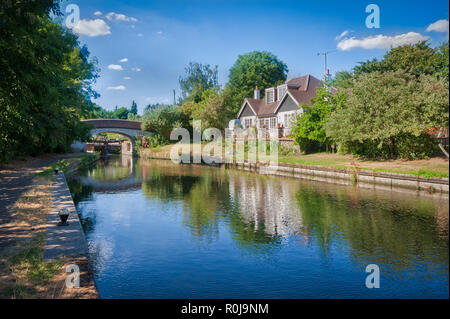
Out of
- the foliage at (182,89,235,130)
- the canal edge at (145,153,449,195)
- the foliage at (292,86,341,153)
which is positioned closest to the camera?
the canal edge at (145,153,449,195)

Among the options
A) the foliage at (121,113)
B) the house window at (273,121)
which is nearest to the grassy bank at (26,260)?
the house window at (273,121)

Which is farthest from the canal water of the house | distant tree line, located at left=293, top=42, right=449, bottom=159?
the house

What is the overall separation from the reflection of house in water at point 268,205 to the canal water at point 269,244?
0.05 metres

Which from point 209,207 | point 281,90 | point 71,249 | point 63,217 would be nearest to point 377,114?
point 209,207

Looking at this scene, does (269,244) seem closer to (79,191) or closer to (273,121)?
(79,191)

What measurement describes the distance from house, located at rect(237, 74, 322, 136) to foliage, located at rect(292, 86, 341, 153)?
12.9 feet

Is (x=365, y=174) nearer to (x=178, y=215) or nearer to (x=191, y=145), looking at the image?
(x=178, y=215)

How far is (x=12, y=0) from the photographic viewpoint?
802 cm

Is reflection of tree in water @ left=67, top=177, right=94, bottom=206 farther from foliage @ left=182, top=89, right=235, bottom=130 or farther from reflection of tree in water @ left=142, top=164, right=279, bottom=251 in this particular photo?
foliage @ left=182, top=89, right=235, bottom=130

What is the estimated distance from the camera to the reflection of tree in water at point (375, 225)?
315 inches

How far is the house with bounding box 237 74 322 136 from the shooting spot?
131ft

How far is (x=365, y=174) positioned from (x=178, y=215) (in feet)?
39.7

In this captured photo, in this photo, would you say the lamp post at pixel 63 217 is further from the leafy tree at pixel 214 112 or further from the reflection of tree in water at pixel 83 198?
the leafy tree at pixel 214 112

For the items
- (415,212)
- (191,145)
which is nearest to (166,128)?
(191,145)
